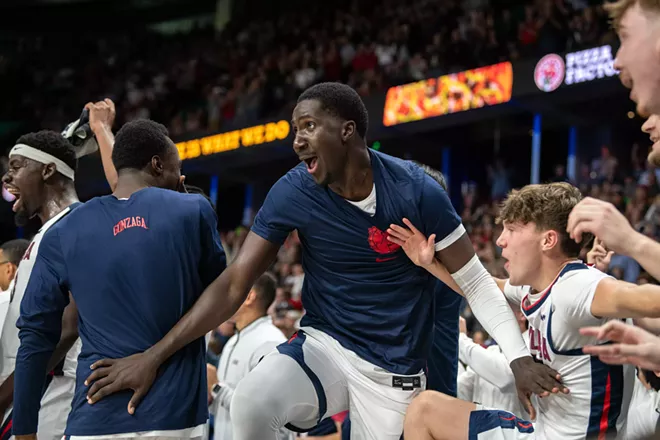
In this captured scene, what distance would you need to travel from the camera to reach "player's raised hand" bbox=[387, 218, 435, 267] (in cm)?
343

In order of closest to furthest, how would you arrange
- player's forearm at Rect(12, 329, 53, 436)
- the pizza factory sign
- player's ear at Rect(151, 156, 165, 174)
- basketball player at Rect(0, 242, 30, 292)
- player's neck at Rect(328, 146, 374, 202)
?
player's forearm at Rect(12, 329, 53, 436) < player's ear at Rect(151, 156, 165, 174) < player's neck at Rect(328, 146, 374, 202) < basketball player at Rect(0, 242, 30, 292) < the pizza factory sign

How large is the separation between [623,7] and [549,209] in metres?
1.18

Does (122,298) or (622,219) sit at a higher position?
(622,219)

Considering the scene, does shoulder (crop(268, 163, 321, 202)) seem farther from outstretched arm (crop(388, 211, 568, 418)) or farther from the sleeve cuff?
the sleeve cuff

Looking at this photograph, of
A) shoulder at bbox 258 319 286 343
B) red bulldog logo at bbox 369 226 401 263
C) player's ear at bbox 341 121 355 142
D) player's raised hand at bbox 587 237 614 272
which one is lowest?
shoulder at bbox 258 319 286 343

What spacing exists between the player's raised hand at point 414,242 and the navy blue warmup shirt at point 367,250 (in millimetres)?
52

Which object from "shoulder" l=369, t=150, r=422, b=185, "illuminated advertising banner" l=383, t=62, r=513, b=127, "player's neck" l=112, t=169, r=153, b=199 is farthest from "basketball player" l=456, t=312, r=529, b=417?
"illuminated advertising banner" l=383, t=62, r=513, b=127

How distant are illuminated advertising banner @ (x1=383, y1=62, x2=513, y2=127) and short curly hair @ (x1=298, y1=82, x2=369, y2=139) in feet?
32.4

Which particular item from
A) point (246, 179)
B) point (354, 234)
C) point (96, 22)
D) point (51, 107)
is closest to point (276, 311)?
point (354, 234)

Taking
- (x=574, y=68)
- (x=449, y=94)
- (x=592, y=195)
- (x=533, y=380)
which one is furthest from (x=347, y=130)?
(x=449, y=94)

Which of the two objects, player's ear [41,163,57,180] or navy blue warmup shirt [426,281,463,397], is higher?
player's ear [41,163,57,180]

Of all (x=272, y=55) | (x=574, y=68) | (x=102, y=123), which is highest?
(x=272, y=55)

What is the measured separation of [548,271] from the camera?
3.41m

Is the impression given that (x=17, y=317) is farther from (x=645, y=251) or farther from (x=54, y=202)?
(x=645, y=251)
